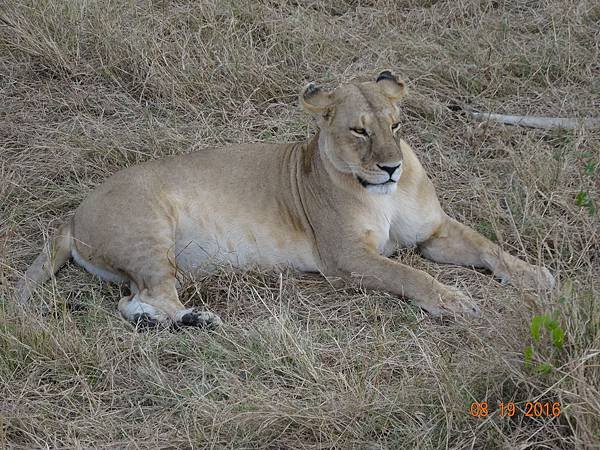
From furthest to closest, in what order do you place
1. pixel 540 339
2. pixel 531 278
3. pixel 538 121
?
pixel 538 121
pixel 531 278
pixel 540 339

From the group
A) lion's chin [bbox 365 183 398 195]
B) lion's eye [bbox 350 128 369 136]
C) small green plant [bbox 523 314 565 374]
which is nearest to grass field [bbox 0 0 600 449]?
small green plant [bbox 523 314 565 374]

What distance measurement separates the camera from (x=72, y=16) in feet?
18.4

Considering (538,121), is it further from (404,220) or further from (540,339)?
(540,339)

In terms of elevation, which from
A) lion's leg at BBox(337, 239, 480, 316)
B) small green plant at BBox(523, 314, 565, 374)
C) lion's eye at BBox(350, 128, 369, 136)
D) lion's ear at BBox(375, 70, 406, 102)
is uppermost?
small green plant at BBox(523, 314, 565, 374)

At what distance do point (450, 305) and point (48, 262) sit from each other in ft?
4.82

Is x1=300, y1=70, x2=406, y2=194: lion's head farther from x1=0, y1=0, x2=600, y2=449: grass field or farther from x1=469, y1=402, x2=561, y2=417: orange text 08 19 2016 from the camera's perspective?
x1=469, y1=402, x2=561, y2=417: orange text 08 19 2016

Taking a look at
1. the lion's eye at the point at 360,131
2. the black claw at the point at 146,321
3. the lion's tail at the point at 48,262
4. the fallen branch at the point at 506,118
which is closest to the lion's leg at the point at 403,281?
the lion's eye at the point at 360,131

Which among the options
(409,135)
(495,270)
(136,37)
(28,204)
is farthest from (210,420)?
(136,37)

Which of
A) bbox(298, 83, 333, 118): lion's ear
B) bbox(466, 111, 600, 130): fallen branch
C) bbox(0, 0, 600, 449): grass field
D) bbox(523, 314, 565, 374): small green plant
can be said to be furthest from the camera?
bbox(466, 111, 600, 130): fallen branch

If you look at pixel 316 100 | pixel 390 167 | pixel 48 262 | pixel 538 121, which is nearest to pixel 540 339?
pixel 390 167

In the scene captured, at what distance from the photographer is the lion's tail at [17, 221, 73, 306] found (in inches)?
149

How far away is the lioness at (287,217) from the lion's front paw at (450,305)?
0.06ft

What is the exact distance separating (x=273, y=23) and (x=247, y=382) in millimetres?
3040

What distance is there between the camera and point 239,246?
4090 millimetres
